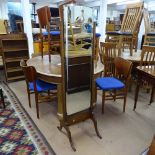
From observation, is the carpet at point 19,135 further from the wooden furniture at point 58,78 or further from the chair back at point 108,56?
the chair back at point 108,56

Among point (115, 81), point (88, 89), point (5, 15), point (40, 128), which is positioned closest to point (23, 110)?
point (40, 128)

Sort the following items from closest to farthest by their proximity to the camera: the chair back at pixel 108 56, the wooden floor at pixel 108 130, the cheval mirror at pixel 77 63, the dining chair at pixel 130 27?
the cheval mirror at pixel 77 63
the wooden floor at pixel 108 130
the chair back at pixel 108 56
the dining chair at pixel 130 27

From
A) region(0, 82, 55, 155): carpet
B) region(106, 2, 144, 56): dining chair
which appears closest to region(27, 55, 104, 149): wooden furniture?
region(0, 82, 55, 155): carpet

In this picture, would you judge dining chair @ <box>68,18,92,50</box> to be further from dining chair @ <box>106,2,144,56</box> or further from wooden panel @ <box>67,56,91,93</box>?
dining chair @ <box>106,2,144,56</box>

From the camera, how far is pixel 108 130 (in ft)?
7.34

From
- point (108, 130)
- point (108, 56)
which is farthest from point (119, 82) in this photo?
point (108, 56)

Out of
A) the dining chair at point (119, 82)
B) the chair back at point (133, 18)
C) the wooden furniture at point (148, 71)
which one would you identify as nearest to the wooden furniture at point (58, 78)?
the dining chair at point (119, 82)

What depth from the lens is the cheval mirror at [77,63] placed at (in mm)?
1664

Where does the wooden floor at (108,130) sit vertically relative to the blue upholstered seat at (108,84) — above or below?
below

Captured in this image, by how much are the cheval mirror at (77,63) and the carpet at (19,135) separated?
1.33 feet

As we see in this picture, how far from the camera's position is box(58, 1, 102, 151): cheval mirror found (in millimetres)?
1664

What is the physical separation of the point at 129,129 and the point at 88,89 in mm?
870

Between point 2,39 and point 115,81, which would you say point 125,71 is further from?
point 2,39

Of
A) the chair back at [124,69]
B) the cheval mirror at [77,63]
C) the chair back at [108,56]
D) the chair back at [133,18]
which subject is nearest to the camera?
the cheval mirror at [77,63]
